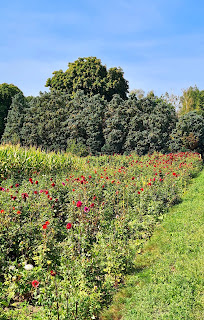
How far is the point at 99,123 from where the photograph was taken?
20.7 m

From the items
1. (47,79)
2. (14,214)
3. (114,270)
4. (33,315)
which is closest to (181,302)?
(114,270)

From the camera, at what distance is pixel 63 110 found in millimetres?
22031

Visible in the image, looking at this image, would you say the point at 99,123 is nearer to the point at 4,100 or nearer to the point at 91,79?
the point at 91,79

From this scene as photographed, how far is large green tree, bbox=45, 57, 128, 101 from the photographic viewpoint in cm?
2446

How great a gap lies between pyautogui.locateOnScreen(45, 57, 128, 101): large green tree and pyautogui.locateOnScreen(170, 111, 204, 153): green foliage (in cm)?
695

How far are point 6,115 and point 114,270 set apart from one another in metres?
26.0

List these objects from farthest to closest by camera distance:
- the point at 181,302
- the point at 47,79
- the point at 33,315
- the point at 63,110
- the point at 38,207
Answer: the point at 47,79 < the point at 63,110 < the point at 38,207 < the point at 181,302 < the point at 33,315

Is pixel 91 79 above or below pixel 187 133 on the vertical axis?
above

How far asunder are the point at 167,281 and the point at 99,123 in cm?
1730

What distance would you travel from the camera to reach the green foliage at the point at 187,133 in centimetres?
2041

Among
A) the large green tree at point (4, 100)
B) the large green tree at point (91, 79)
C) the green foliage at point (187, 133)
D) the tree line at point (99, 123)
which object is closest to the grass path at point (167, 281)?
the tree line at point (99, 123)

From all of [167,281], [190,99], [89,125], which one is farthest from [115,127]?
[190,99]

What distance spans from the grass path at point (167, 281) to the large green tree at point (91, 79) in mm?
20013

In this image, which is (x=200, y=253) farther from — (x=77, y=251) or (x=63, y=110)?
(x=63, y=110)
